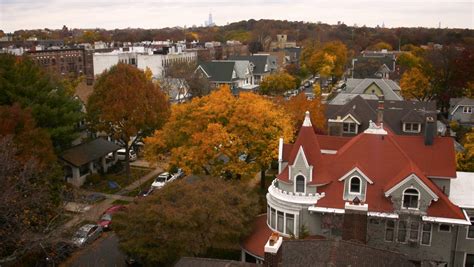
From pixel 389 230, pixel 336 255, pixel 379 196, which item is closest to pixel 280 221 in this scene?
pixel 379 196

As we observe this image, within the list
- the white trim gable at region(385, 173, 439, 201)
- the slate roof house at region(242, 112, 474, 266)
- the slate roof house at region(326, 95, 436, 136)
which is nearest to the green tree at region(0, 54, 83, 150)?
the slate roof house at region(242, 112, 474, 266)

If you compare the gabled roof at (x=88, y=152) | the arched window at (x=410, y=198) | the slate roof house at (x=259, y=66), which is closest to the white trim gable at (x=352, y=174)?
the arched window at (x=410, y=198)

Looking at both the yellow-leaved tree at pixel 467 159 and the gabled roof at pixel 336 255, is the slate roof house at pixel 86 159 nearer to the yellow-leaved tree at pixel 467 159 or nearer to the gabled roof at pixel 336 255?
the gabled roof at pixel 336 255

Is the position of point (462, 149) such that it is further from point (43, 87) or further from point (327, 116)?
point (43, 87)

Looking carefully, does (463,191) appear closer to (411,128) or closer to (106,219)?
(411,128)

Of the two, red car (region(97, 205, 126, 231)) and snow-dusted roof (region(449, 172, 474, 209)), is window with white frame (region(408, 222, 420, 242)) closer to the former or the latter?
snow-dusted roof (region(449, 172, 474, 209))

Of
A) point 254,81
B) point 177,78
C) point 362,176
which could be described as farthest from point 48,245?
point 254,81

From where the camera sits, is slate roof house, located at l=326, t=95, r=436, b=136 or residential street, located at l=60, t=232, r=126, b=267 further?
slate roof house, located at l=326, t=95, r=436, b=136
